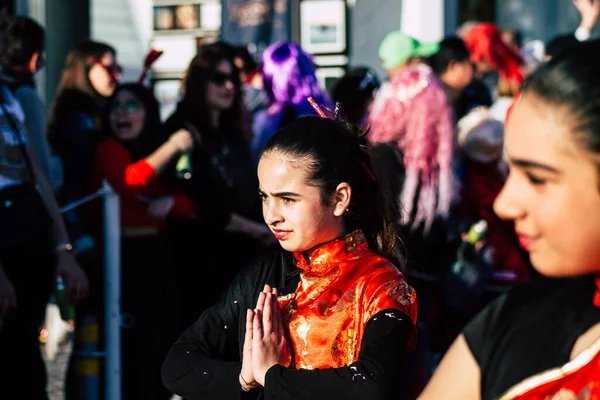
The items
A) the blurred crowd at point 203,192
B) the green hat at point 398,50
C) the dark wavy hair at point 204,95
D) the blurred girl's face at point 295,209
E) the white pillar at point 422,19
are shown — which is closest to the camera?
the blurred girl's face at point 295,209

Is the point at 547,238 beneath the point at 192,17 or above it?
beneath

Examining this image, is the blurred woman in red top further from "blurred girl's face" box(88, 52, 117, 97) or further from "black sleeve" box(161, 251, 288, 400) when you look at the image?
"black sleeve" box(161, 251, 288, 400)

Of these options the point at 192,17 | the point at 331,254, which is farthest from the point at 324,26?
the point at 331,254

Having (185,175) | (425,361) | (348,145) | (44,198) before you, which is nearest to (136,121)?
(185,175)

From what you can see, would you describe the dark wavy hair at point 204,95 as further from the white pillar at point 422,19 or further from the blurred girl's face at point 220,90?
the white pillar at point 422,19

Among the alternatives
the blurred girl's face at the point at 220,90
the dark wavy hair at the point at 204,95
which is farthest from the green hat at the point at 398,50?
the blurred girl's face at the point at 220,90

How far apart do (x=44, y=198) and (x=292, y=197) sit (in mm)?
1807

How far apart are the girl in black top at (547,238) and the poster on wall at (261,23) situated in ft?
21.1

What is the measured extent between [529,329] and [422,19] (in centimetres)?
848

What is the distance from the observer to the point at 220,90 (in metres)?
4.73

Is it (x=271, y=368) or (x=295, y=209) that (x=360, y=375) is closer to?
(x=271, y=368)

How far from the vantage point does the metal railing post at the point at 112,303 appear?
4125mm

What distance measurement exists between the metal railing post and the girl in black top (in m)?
2.83

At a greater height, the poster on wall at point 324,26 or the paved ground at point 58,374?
the poster on wall at point 324,26
